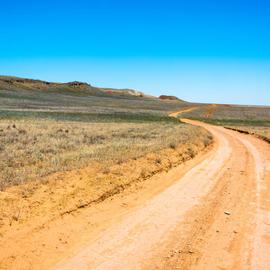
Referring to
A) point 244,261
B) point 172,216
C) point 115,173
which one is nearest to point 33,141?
point 115,173

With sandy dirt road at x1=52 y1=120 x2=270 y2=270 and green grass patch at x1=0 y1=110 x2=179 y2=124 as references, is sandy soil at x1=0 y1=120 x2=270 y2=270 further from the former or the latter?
green grass patch at x1=0 y1=110 x2=179 y2=124

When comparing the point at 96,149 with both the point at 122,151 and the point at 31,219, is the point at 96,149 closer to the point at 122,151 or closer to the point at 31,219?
the point at 122,151

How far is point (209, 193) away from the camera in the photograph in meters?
13.7

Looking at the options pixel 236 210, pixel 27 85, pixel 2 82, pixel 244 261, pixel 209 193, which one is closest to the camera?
pixel 244 261

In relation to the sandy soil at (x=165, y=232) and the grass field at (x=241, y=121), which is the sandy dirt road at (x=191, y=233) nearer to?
the sandy soil at (x=165, y=232)

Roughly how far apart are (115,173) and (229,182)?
4712 mm

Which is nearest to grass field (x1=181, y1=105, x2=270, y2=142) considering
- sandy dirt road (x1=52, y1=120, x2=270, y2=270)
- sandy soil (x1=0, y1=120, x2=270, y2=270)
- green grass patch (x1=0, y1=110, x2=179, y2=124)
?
green grass patch (x1=0, y1=110, x2=179, y2=124)

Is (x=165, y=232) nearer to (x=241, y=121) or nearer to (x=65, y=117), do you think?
(x=65, y=117)

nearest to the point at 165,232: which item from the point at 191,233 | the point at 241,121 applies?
the point at 191,233

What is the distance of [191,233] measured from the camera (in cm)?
953

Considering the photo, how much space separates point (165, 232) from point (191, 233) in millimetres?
650

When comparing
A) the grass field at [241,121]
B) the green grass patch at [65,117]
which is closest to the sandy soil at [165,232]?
the grass field at [241,121]

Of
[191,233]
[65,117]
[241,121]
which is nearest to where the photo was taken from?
[191,233]

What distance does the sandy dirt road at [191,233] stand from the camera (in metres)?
7.90
